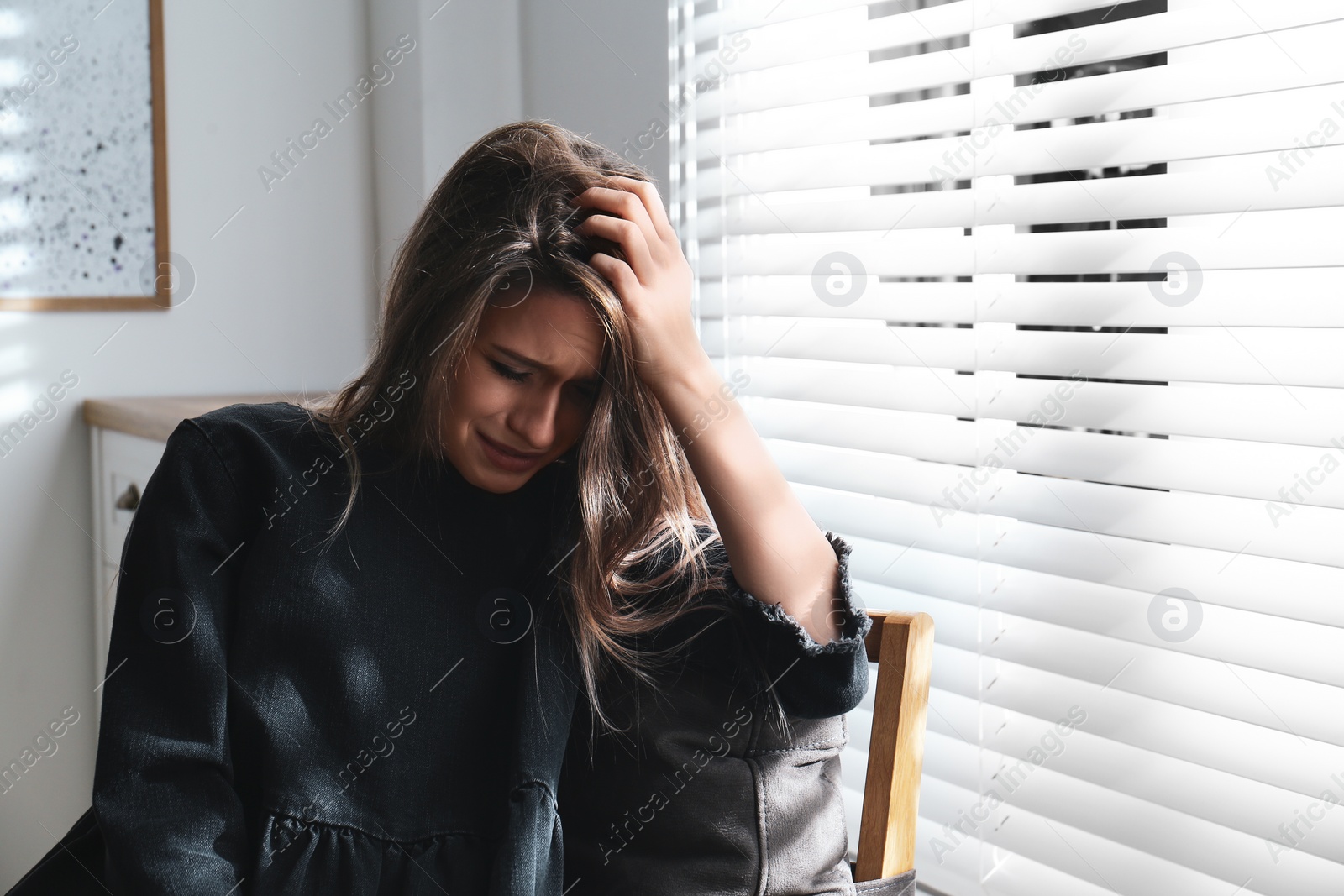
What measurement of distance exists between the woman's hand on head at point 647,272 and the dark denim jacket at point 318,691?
22cm

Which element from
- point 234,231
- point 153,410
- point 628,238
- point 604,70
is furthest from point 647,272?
point 234,231

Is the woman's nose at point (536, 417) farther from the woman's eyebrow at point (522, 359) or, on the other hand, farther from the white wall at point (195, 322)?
the white wall at point (195, 322)

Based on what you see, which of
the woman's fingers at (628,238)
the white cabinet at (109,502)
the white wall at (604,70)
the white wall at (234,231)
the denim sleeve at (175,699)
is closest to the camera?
the denim sleeve at (175,699)

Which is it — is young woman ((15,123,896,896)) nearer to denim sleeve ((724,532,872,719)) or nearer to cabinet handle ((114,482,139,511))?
denim sleeve ((724,532,872,719))

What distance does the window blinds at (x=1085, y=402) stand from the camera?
92 cm

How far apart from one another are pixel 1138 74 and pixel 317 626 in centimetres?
95

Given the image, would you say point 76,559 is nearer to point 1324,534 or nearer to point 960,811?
point 960,811

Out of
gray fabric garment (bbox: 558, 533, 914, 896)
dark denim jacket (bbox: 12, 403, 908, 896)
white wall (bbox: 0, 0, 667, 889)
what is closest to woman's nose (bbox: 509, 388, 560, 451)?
dark denim jacket (bbox: 12, 403, 908, 896)

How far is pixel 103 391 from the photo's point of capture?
2.03 m

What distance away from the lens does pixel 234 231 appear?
6.98 feet

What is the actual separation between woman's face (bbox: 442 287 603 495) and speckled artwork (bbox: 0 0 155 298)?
1408mm

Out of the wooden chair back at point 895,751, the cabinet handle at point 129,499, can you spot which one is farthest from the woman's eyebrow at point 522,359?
the cabinet handle at point 129,499

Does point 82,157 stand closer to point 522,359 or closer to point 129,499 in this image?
point 129,499

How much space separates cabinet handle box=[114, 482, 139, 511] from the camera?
186cm
